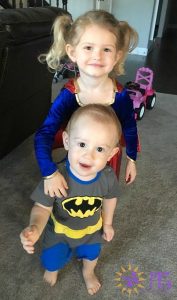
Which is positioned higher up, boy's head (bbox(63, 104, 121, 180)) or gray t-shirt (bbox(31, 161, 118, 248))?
boy's head (bbox(63, 104, 121, 180))

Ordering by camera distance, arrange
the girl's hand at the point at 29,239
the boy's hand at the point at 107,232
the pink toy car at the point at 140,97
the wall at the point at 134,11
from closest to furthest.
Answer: the girl's hand at the point at 29,239 < the boy's hand at the point at 107,232 < the pink toy car at the point at 140,97 < the wall at the point at 134,11

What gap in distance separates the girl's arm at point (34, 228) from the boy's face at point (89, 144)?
0.55 ft

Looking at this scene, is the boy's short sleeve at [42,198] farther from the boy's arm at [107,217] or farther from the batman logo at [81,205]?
the boy's arm at [107,217]

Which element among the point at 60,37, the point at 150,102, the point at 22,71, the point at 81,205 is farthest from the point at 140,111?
the point at 81,205

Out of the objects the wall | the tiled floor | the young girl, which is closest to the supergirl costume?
the young girl

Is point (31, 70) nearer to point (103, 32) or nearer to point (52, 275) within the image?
point (103, 32)

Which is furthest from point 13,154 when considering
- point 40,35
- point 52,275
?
point 52,275

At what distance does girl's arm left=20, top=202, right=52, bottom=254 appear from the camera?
2.63 feet

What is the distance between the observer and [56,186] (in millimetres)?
864

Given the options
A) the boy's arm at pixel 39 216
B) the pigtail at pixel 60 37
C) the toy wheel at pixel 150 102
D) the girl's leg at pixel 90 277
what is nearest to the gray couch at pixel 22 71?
the pigtail at pixel 60 37

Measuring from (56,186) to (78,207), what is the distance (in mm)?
103

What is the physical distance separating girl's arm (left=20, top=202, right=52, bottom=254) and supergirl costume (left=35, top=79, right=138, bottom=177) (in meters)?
0.10

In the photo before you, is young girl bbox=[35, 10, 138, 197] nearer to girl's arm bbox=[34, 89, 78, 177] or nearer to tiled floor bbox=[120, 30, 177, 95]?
girl's arm bbox=[34, 89, 78, 177]

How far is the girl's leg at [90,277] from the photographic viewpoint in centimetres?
102
